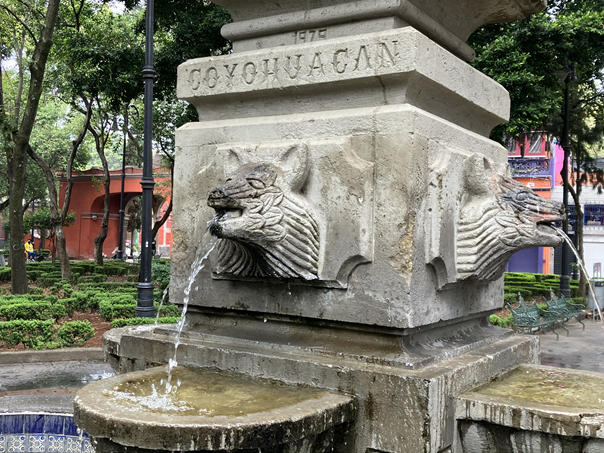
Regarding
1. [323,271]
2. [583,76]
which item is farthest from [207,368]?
[583,76]

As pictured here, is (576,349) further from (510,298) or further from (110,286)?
(110,286)

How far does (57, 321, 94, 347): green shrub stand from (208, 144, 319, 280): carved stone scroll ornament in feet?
22.8

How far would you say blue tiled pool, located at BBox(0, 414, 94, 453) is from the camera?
12.9 feet

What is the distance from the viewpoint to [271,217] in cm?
303

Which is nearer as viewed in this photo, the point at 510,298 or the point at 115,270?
the point at 510,298

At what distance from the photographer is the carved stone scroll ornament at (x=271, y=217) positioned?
9.71 ft

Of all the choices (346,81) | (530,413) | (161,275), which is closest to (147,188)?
Result: (161,275)

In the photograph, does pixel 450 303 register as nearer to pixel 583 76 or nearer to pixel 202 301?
pixel 202 301

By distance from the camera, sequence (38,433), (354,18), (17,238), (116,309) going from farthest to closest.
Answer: (17,238)
(116,309)
(38,433)
(354,18)

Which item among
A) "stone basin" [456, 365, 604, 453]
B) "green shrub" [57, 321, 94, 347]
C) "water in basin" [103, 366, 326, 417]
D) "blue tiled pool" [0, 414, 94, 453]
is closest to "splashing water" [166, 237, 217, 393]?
"water in basin" [103, 366, 326, 417]

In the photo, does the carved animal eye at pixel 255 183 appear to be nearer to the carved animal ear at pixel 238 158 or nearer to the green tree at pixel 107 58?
the carved animal ear at pixel 238 158

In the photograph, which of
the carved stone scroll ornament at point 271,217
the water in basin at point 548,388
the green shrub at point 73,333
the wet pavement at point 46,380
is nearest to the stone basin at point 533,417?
the water in basin at point 548,388

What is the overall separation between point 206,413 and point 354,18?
2217 millimetres

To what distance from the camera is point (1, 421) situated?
3.95 meters
